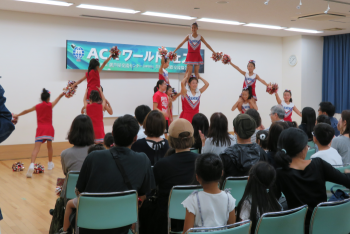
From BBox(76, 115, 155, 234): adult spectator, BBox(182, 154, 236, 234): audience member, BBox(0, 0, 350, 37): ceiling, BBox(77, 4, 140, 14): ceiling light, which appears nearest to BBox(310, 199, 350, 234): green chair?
BBox(182, 154, 236, 234): audience member

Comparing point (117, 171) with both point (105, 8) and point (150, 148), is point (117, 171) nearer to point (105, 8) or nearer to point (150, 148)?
point (150, 148)

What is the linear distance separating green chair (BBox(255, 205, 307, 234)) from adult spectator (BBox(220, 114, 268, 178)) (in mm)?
699

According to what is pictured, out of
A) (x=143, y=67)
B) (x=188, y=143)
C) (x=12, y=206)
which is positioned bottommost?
(x=12, y=206)

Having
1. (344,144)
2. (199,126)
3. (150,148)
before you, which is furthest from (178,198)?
(344,144)

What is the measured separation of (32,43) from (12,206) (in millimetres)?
4517

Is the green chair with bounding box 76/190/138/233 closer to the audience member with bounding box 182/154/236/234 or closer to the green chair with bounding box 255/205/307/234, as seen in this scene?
the audience member with bounding box 182/154/236/234

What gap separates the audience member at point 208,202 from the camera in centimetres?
189

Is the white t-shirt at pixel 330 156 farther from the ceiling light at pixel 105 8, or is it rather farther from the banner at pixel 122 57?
the banner at pixel 122 57

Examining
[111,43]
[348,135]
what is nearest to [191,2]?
[111,43]

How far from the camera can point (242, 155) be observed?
266 centimetres

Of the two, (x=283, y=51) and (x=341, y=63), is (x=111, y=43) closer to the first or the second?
(x=283, y=51)

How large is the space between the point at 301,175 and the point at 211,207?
0.73 metres

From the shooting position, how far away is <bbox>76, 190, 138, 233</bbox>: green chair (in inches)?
85.6

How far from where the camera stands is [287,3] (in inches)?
267
